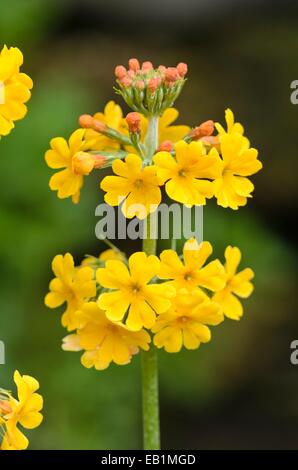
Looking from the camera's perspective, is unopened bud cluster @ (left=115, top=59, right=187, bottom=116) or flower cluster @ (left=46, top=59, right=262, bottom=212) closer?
flower cluster @ (left=46, top=59, right=262, bottom=212)

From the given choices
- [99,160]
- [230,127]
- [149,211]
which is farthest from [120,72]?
[149,211]

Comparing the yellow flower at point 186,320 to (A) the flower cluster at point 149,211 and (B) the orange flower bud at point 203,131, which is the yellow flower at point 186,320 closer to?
(A) the flower cluster at point 149,211

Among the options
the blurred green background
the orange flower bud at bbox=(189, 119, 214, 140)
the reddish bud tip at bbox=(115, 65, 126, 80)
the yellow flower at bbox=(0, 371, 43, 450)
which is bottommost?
the yellow flower at bbox=(0, 371, 43, 450)

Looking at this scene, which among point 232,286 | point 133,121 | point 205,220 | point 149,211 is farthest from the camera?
point 205,220

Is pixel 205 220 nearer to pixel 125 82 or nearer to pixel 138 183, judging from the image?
pixel 125 82

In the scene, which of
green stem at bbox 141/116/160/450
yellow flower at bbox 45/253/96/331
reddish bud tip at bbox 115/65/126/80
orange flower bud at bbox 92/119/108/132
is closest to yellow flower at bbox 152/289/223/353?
green stem at bbox 141/116/160/450

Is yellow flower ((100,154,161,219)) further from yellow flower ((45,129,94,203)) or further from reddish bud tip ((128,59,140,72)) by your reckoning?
reddish bud tip ((128,59,140,72))
